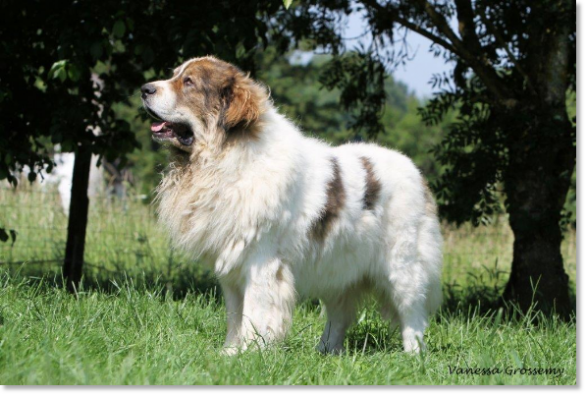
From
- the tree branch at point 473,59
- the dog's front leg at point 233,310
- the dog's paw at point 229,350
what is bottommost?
the dog's paw at point 229,350

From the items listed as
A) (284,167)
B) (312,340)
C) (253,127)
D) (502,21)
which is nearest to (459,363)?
(312,340)

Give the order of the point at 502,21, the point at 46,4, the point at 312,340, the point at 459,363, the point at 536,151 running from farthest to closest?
the point at 502,21, the point at 536,151, the point at 46,4, the point at 312,340, the point at 459,363

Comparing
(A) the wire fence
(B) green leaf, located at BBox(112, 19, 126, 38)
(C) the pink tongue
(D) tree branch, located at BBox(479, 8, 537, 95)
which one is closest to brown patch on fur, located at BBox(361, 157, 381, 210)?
(C) the pink tongue

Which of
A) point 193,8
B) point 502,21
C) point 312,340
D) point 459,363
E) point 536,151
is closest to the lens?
point 459,363

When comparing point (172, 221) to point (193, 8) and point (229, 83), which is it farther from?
point (193, 8)

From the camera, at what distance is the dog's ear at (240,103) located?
4.35 metres

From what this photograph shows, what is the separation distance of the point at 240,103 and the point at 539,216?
349 cm

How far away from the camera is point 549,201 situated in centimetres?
661

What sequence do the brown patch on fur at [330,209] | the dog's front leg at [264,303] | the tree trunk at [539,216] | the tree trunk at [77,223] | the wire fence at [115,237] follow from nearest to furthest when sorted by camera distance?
the dog's front leg at [264,303] < the brown patch on fur at [330,209] < the tree trunk at [539,216] < the tree trunk at [77,223] < the wire fence at [115,237]

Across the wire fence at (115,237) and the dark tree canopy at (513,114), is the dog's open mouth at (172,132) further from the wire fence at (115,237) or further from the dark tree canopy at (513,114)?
the wire fence at (115,237)

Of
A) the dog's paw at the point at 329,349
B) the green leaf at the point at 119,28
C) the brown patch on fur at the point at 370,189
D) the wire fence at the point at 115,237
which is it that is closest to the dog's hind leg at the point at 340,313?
the dog's paw at the point at 329,349

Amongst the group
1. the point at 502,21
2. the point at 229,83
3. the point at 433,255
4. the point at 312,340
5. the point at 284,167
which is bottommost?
the point at 312,340

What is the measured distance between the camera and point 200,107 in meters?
4.37

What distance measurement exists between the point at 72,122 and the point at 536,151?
4191 millimetres
